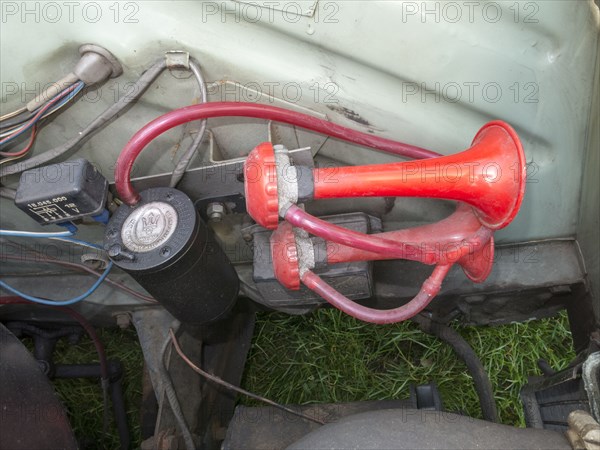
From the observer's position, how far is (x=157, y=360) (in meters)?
1.51

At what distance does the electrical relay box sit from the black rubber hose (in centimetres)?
104

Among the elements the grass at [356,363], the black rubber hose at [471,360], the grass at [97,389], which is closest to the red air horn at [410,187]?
the black rubber hose at [471,360]

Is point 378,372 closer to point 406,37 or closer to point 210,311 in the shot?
point 210,311

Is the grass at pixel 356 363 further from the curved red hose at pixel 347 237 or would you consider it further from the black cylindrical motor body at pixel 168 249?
the curved red hose at pixel 347 237

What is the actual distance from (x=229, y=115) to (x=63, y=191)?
0.37 meters

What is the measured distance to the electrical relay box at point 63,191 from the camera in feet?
3.63

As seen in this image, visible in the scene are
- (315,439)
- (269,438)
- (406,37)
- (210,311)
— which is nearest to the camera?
(315,439)

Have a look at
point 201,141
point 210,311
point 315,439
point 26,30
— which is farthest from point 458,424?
point 26,30

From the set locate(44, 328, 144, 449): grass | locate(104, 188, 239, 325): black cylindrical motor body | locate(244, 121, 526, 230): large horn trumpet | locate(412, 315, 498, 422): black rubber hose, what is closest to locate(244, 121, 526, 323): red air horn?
locate(244, 121, 526, 230): large horn trumpet

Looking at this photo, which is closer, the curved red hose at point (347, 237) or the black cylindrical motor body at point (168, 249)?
the curved red hose at point (347, 237)

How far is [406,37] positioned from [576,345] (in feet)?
3.25

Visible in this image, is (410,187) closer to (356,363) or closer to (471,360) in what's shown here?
(471,360)

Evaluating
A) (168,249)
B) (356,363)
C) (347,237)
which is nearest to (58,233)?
(168,249)

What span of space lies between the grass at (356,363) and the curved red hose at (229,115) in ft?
2.77
